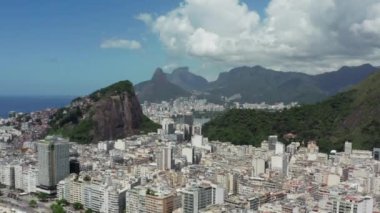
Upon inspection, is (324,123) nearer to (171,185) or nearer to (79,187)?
(171,185)

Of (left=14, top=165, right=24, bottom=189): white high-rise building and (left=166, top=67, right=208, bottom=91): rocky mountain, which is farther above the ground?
(left=166, top=67, right=208, bottom=91): rocky mountain

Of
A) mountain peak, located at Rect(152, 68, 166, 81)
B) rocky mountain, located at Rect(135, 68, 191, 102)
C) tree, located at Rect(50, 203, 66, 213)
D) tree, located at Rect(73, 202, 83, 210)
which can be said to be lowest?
tree, located at Rect(73, 202, 83, 210)

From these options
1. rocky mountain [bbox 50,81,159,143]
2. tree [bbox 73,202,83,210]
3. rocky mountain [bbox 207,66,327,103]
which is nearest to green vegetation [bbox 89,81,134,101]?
rocky mountain [bbox 50,81,159,143]

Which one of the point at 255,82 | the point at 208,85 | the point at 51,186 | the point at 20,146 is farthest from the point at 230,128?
the point at 208,85

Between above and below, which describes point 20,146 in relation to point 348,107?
below

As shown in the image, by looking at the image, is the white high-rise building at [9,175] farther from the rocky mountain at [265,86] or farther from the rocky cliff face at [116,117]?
the rocky mountain at [265,86]

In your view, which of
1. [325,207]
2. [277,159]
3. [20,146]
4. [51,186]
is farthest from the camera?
[20,146]

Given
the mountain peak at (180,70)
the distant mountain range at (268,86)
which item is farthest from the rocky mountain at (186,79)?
the distant mountain range at (268,86)

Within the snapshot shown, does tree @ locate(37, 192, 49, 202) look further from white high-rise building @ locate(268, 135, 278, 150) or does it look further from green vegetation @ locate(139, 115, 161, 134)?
green vegetation @ locate(139, 115, 161, 134)
